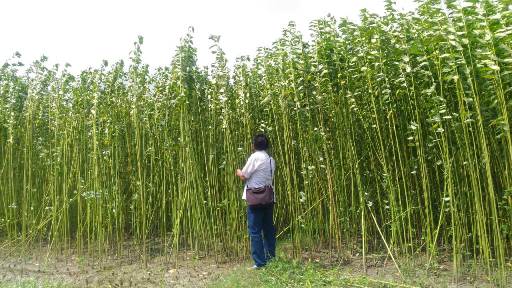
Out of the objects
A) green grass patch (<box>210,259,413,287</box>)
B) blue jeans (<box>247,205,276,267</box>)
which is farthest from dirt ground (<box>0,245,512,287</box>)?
blue jeans (<box>247,205,276,267</box>)

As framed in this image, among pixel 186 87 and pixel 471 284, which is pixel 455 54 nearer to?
pixel 471 284

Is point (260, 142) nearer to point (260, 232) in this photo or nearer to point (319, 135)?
point (319, 135)

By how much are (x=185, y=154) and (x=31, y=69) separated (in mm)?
3407

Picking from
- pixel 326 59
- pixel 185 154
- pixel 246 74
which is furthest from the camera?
pixel 246 74

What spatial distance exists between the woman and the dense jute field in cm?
36

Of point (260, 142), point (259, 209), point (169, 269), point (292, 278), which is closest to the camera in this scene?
point (292, 278)

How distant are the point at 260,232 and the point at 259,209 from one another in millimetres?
273

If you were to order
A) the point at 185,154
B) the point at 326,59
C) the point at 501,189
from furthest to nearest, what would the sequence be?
the point at 185,154 → the point at 326,59 → the point at 501,189

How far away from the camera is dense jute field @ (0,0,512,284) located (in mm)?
4199

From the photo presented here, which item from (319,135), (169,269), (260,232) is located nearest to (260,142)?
(319,135)

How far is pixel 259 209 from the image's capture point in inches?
196

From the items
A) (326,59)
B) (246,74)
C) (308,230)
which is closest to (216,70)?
(246,74)

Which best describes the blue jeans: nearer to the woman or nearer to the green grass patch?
the woman

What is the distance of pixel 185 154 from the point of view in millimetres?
5590
